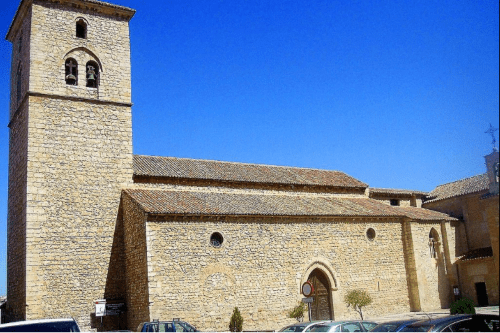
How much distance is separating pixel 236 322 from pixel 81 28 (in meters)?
15.0

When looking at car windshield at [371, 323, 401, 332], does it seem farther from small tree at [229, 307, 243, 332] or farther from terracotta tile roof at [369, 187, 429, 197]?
terracotta tile roof at [369, 187, 429, 197]

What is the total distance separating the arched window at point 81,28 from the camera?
22375 mm

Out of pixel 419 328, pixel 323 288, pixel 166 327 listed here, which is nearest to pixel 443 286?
pixel 323 288

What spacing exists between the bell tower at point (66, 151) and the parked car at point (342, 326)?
1089 centimetres

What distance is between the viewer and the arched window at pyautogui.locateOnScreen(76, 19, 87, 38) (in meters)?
22.4

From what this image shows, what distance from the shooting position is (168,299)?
1825 cm

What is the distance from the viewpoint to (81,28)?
22656mm

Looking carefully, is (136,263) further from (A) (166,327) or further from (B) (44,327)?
(B) (44,327)

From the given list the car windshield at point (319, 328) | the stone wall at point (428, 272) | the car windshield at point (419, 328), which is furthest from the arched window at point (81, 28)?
the car windshield at point (419, 328)

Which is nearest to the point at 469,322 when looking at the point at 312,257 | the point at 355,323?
the point at 355,323

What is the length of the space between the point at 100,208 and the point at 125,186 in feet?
4.95

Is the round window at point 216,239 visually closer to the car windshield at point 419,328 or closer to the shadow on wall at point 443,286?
the car windshield at point 419,328

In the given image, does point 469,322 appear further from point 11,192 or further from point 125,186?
point 11,192

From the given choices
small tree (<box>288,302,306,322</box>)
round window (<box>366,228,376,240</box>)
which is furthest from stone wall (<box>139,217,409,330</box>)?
small tree (<box>288,302,306,322</box>)
